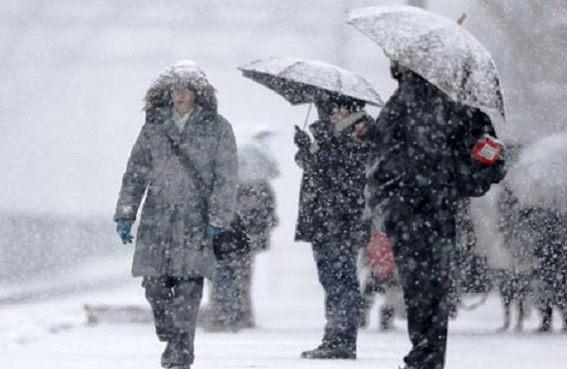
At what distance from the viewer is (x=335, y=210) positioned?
34.2 ft

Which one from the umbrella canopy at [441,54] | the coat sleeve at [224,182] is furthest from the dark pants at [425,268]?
the coat sleeve at [224,182]

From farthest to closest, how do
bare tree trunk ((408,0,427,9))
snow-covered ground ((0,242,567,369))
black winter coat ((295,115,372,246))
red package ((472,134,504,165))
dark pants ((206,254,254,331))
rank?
bare tree trunk ((408,0,427,9)) < dark pants ((206,254,254,331)) < black winter coat ((295,115,372,246)) < snow-covered ground ((0,242,567,369)) < red package ((472,134,504,165))

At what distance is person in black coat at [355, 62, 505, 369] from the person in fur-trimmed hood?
902mm

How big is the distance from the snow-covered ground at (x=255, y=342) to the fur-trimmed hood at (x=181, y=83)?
1.60 meters

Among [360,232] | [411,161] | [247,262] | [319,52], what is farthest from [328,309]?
[319,52]

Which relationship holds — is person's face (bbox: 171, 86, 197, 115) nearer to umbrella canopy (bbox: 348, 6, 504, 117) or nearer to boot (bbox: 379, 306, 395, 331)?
umbrella canopy (bbox: 348, 6, 504, 117)

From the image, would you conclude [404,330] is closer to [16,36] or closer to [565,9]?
[565,9]

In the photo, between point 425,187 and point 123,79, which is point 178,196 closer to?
point 425,187

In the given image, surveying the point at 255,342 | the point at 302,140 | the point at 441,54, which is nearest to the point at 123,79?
the point at 255,342

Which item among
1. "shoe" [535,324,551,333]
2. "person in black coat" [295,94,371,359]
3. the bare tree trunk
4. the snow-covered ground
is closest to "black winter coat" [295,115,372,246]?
"person in black coat" [295,94,371,359]

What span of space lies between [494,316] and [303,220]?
23.6 feet

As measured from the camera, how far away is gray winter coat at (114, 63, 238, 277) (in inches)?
334

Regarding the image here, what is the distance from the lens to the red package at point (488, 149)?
7.89m

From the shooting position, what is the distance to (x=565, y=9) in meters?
19.4
